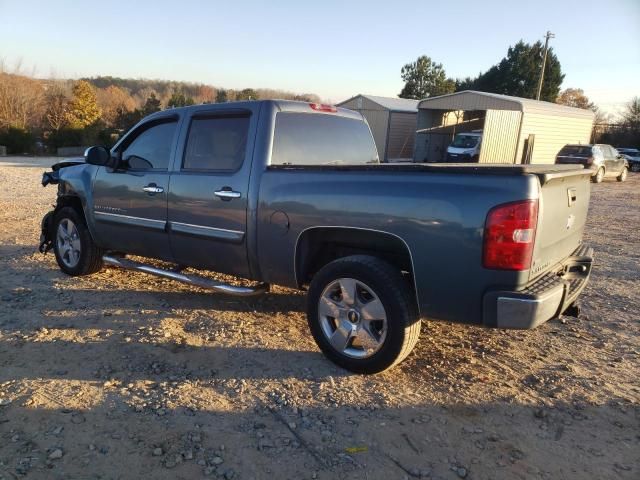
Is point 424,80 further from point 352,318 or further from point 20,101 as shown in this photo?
point 352,318

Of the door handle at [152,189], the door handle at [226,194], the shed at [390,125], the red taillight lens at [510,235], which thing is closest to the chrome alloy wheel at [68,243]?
the door handle at [152,189]

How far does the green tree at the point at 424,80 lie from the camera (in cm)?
5094

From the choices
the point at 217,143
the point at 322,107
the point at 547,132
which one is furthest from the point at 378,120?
Result: the point at 217,143

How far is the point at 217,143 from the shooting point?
14.4 feet

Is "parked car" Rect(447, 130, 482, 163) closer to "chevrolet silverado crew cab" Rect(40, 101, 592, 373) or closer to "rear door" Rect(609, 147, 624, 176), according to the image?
"rear door" Rect(609, 147, 624, 176)

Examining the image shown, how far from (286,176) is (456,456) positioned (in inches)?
87.4

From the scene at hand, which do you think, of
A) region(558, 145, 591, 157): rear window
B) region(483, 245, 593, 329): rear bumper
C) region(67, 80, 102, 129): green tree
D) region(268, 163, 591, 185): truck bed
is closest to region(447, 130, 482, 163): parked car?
region(558, 145, 591, 157): rear window

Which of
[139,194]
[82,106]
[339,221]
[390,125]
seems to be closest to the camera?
[339,221]

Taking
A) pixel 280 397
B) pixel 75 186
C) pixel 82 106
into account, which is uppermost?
pixel 82 106

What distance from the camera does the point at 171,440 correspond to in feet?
9.16

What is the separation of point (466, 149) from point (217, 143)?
2046 centimetres

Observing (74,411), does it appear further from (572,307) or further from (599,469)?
(572,307)

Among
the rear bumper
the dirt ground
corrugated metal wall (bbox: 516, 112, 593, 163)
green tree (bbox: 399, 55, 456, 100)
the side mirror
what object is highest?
green tree (bbox: 399, 55, 456, 100)

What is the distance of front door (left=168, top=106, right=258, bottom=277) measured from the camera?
407cm
